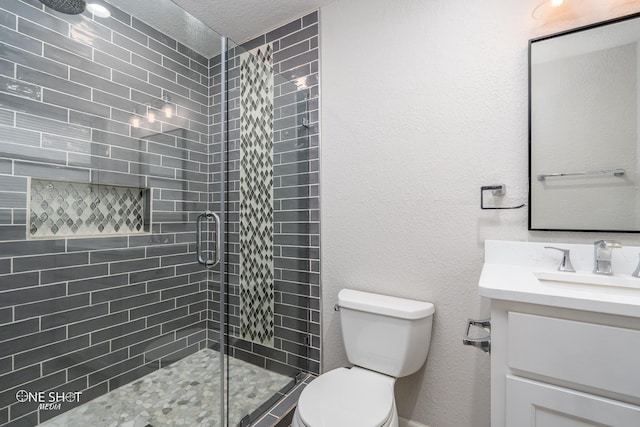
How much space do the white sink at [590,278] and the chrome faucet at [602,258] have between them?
23mm

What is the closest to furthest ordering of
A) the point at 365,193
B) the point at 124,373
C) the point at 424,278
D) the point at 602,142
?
the point at 602,142 → the point at 124,373 → the point at 424,278 → the point at 365,193

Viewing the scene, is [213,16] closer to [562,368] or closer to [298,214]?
[298,214]

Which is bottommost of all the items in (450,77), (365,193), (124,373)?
(124,373)

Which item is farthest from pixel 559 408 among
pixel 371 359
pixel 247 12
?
pixel 247 12

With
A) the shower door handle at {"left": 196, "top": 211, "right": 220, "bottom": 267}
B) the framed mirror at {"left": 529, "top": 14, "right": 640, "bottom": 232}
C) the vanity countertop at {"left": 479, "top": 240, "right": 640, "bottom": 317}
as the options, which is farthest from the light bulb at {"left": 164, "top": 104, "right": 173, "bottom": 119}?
the framed mirror at {"left": 529, "top": 14, "right": 640, "bottom": 232}

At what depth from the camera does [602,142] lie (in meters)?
1.13

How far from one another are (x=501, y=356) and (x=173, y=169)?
1.59 meters

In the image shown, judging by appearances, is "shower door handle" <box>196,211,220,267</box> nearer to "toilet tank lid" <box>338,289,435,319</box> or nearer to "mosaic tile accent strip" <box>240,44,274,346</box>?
"mosaic tile accent strip" <box>240,44,274,346</box>

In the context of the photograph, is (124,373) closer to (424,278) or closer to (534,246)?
(424,278)

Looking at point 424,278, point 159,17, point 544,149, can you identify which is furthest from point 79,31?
point 544,149

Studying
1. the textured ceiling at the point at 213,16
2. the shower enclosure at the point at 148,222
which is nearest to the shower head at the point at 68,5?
the shower enclosure at the point at 148,222

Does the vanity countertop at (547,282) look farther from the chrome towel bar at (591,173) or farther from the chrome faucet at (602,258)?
the chrome towel bar at (591,173)

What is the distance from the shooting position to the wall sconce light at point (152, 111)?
1415 mm

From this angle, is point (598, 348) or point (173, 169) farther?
point (173, 169)
